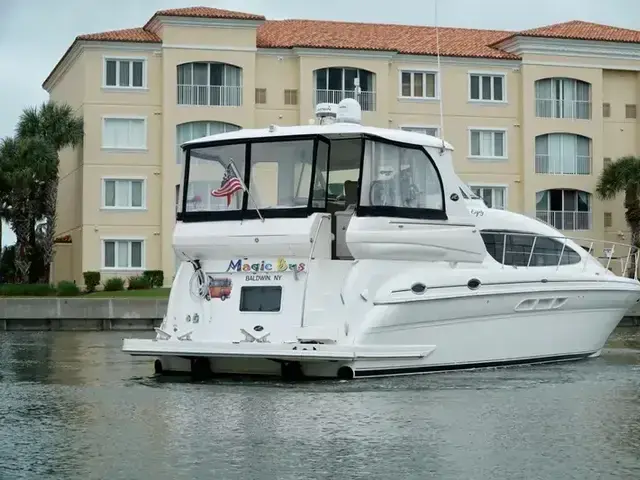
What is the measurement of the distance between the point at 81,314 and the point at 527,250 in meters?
20.1

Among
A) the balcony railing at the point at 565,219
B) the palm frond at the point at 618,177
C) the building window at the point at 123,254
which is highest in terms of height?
the palm frond at the point at 618,177

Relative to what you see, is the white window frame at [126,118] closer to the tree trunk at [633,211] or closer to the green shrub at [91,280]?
the green shrub at [91,280]

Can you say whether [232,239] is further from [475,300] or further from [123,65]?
[123,65]

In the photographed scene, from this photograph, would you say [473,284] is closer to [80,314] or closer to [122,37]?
[80,314]

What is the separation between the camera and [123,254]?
55.8m

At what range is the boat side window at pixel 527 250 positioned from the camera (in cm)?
2102

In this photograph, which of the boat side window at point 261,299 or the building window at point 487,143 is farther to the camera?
the building window at point 487,143

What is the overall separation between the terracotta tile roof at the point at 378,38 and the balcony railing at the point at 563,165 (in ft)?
16.4

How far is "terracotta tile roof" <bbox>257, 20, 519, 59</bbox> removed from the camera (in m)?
57.8

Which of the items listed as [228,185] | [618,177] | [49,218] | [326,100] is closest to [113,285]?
[49,218]

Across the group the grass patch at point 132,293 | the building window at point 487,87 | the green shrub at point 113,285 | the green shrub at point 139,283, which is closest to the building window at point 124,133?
the green shrub at point 139,283

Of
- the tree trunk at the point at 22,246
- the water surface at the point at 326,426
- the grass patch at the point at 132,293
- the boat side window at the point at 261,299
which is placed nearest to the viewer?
the water surface at the point at 326,426

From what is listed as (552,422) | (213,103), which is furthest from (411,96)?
(552,422)

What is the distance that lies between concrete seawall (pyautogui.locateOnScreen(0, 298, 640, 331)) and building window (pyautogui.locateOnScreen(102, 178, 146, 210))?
1768 cm
